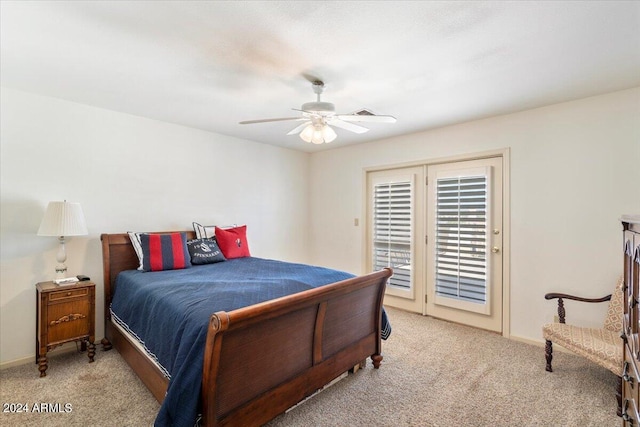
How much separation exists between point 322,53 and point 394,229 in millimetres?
2801

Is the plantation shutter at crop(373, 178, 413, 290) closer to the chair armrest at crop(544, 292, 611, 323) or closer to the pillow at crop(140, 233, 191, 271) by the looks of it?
the chair armrest at crop(544, 292, 611, 323)

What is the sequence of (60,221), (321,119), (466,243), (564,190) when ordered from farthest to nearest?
(466,243), (564,190), (60,221), (321,119)

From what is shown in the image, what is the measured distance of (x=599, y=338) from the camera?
2.36 metres

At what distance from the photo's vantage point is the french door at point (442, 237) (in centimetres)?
349

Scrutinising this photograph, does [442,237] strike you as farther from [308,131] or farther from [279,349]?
[279,349]

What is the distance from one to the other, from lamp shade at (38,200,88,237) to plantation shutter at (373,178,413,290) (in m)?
3.49

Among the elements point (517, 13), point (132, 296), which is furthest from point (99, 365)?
point (517, 13)

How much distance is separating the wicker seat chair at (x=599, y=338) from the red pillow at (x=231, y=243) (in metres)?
3.18

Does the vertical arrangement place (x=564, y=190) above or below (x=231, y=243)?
above

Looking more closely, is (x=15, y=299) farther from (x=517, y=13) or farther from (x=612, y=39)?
(x=612, y=39)

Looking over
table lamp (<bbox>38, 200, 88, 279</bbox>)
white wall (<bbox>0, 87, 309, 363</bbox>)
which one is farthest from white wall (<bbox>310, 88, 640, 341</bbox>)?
table lamp (<bbox>38, 200, 88, 279</bbox>)

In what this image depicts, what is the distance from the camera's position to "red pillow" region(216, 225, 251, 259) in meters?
3.74

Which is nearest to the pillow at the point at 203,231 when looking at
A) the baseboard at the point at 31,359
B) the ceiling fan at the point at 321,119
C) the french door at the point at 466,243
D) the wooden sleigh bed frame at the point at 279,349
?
the wooden sleigh bed frame at the point at 279,349

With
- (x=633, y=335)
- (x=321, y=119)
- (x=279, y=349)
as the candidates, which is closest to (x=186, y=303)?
(x=279, y=349)
